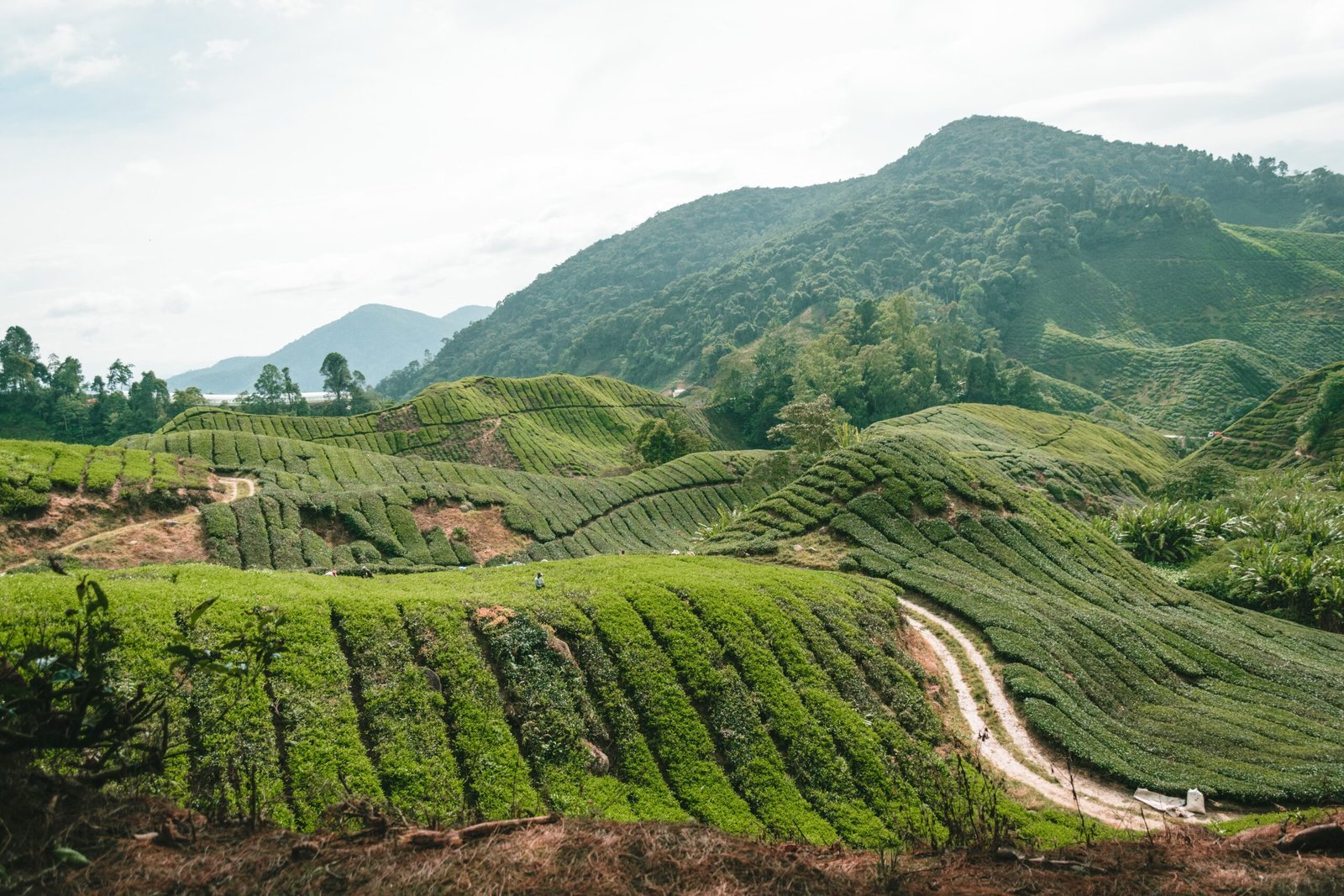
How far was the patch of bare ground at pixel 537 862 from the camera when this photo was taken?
5.86 meters

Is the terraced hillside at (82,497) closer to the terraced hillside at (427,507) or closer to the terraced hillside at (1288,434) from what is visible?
the terraced hillside at (427,507)

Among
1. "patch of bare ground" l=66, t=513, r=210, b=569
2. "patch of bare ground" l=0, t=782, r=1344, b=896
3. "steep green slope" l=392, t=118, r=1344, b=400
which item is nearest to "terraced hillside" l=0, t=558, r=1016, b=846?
"patch of bare ground" l=0, t=782, r=1344, b=896

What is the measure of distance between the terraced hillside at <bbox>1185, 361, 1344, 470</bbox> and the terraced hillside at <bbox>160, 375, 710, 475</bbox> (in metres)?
50.8

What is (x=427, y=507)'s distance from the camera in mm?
39219

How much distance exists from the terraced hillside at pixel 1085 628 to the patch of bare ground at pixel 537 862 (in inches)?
237

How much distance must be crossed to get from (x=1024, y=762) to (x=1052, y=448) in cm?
5030

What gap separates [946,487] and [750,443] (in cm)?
6489

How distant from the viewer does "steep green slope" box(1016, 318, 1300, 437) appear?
9419cm

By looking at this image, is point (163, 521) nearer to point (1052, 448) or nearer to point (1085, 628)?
point (1085, 628)

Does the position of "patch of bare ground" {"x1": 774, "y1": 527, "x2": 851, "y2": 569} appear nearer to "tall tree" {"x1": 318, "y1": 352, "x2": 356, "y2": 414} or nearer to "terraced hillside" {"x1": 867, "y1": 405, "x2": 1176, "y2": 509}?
"terraced hillside" {"x1": 867, "y1": 405, "x2": 1176, "y2": 509}

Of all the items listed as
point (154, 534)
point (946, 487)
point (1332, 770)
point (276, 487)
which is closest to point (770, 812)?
point (1332, 770)

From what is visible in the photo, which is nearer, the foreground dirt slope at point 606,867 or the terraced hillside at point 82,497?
the foreground dirt slope at point 606,867

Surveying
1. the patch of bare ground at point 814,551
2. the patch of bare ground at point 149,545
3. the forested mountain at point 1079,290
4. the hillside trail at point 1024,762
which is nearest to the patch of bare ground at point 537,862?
the hillside trail at point 1024,762

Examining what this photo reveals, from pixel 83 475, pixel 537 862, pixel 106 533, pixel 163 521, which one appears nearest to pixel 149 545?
pixel 106 533
